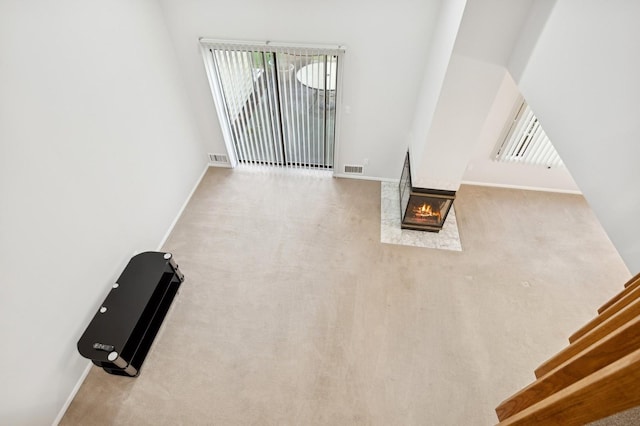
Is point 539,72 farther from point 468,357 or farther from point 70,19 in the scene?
point 70,19

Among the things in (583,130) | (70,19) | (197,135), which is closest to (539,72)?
(583,130)

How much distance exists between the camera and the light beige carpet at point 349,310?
3076 mm

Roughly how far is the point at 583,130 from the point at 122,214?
4.09 m

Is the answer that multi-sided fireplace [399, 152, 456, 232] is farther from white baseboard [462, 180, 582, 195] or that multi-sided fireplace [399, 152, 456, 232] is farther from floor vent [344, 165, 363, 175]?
white baseboard [462, 180, 582, 195]

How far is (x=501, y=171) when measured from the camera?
5.08 m

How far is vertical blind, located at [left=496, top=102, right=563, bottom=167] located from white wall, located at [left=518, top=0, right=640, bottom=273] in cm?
228

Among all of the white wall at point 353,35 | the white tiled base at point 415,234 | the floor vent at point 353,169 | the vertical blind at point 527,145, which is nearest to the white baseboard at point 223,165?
the white wall at point 353,35

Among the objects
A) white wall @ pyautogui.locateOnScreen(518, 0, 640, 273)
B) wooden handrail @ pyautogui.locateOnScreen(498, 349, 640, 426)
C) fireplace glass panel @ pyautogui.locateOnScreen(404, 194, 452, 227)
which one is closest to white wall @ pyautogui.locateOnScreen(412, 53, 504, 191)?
fireplace glass panel @ pyautogui.locateOnScreen(404, 194, 452, 227)

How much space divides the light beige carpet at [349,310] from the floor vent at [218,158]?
0.48 m

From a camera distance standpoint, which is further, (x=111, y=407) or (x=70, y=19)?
(x=111, y=407)

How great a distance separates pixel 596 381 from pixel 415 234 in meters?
3.66

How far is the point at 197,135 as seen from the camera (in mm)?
5047

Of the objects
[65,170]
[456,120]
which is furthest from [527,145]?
[65,170]

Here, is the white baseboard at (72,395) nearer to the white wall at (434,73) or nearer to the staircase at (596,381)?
the staircase at (596,381)
